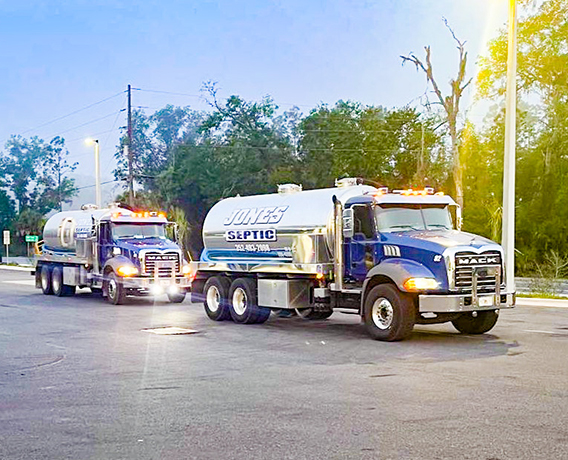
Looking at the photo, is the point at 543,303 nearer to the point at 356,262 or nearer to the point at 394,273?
the point at 356,262

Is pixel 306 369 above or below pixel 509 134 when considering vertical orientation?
below

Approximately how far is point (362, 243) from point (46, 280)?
56.0ft

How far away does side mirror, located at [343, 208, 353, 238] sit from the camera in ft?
51.1

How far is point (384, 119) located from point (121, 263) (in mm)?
32537

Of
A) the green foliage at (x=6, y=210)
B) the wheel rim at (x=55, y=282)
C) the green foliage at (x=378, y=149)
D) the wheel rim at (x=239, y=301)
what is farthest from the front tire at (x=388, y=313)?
the green foliage at (x=6, y=210)

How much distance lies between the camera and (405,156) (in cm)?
5106

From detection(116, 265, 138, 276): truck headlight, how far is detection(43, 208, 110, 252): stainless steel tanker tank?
2667mm

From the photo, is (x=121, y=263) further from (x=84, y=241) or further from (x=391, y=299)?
(x=391, y=299)

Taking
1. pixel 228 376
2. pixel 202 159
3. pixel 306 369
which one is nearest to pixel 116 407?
pixel 228 376

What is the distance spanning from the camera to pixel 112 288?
24.5 metres

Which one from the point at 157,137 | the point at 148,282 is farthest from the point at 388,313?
the point at 157,137

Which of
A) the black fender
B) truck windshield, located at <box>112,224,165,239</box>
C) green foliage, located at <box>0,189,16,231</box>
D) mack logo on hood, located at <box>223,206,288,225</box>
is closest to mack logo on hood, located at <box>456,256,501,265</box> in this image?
the black fender

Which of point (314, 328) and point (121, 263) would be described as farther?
point (121, 263)

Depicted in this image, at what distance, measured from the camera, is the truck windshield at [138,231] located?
25500mm
